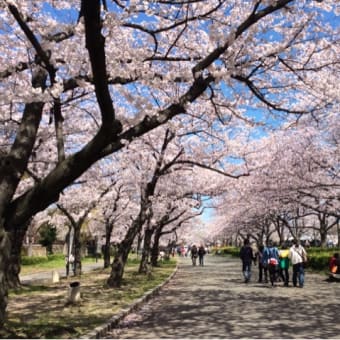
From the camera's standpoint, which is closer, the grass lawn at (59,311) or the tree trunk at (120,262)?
the grass lawn at (59,311)

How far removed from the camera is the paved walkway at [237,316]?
26.9 ft

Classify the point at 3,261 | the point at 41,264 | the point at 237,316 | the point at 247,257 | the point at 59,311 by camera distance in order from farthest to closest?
the point at 41,264
the point at 247,257
the point at 59,311
the point at 237,316
the point at 3,261

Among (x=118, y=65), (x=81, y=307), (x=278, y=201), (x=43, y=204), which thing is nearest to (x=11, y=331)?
(x=43, y=204)

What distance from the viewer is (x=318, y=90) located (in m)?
9.59

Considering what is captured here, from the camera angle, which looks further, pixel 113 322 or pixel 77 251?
pixel 77 251

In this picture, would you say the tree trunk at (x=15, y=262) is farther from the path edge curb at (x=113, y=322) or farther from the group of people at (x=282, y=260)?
the group of people at (x=282, y=260)

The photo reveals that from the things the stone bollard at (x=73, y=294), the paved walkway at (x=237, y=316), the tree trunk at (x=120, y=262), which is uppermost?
the tree trunk at (x=120, y=262)

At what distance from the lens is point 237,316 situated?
1012cm

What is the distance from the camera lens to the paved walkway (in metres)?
8.19

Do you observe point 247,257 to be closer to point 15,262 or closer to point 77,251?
point 15,262

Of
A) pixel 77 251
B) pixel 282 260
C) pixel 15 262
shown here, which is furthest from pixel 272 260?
pixel 77 251

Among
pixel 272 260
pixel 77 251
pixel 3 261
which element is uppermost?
pixel 77 251

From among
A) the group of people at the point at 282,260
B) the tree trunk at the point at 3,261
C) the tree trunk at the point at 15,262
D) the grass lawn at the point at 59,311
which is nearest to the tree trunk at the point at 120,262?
the grass lawn at the point at 59,311

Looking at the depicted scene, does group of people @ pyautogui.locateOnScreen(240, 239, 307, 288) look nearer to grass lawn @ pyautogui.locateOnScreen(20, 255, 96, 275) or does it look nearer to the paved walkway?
the paved walkway
